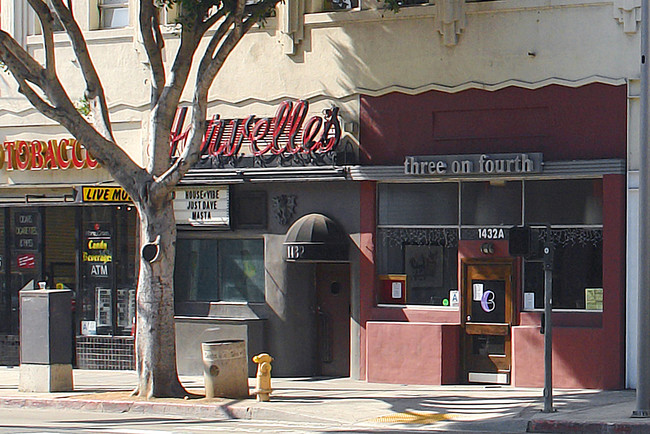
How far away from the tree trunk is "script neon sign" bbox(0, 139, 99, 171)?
5.46 metres

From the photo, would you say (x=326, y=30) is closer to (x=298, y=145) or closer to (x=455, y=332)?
(x=298, y=145)

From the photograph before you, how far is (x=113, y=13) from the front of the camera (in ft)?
74.0

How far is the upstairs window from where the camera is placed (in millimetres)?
22422

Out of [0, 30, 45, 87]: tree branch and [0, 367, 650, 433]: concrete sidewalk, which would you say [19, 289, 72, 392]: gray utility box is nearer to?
[0, 367, 650, 433]: concrete sidewalk

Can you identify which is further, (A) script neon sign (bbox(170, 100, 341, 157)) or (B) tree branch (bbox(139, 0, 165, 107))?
Result: (A) script neon sign (bbox(170, 100, 341, 157))

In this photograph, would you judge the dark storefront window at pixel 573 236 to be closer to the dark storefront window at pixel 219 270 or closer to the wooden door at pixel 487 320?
the wooden door at pixel 487 320

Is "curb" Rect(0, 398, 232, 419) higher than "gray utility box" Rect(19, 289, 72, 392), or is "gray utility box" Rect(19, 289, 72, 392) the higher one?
"gray utility box" Rect(19, 289, 72, 392)

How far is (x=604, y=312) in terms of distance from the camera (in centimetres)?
1803

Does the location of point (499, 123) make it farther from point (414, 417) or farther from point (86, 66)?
point (86, 66)

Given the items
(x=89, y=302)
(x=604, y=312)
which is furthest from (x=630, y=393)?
(x=89, y=302)

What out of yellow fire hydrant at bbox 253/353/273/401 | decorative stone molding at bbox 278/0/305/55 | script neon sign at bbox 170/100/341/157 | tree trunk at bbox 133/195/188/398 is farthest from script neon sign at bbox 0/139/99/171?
yellow fire hydrant at bbox 253/353/273/401

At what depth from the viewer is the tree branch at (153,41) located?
1723cm

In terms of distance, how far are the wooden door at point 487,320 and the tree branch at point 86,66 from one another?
22.4 feet

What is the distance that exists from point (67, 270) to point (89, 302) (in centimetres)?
102
